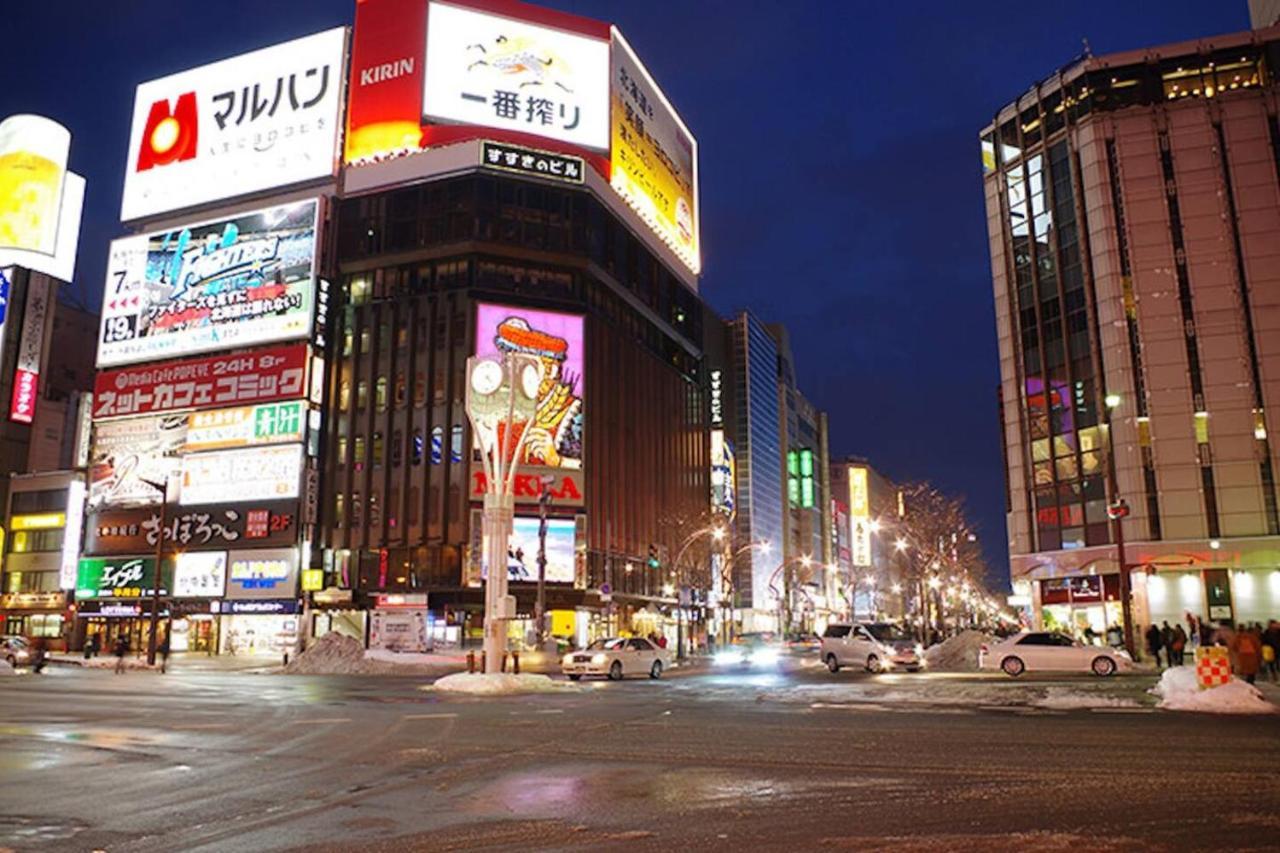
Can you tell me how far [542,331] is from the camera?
70.6 metres

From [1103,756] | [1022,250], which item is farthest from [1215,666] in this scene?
[1022,250]

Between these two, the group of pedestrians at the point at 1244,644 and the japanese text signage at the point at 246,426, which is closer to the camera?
the group of pedestrians at the point at 1244,644

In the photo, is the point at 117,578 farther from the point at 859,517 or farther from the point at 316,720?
the point at 859,517

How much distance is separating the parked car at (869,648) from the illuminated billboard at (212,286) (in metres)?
46.6

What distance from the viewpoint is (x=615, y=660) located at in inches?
1332

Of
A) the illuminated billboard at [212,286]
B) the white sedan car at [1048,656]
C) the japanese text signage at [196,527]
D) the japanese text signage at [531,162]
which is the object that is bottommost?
the white sedan car at [1048,656]

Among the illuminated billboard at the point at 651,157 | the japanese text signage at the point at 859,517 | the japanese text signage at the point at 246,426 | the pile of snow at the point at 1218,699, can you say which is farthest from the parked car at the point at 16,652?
the japanese text signage at the point at 859,517

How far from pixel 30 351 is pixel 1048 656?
78.4 metres

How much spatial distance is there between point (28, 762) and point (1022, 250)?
A: 64090mm

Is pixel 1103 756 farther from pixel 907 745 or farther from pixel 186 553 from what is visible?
pixel 186 553

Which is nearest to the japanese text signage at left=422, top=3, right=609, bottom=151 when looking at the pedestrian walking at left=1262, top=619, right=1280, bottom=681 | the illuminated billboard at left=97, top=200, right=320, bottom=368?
the illuminated billboard at left=97, top=200, right=320, bottom=368

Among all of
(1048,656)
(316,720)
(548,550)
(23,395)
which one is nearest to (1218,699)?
(1048,656)

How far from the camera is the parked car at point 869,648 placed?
121 feet

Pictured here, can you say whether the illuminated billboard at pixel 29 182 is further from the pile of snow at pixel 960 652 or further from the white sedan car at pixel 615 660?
the pile of snow at pixel 960 652
